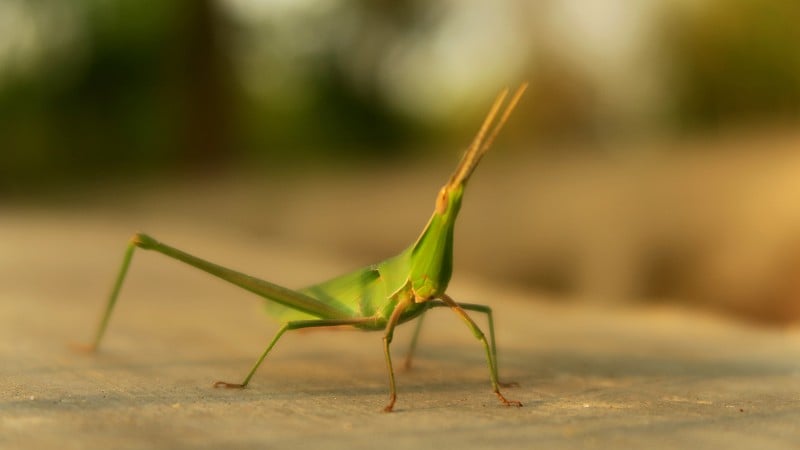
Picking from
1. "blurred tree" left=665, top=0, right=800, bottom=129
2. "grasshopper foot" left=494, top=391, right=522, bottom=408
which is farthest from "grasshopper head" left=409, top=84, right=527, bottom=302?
"blurred tree" left=665, top=0, right=800, bottom=129

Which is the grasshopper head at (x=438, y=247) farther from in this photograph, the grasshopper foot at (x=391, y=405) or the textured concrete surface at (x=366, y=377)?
the grasshopper foot at (x=391, y=405)

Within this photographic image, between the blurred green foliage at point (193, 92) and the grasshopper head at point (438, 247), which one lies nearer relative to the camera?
the grasshopper head at point (438, 247)

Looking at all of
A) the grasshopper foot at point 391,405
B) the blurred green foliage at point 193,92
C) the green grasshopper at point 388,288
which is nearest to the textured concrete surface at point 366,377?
the grasshopper foot at point 391,405

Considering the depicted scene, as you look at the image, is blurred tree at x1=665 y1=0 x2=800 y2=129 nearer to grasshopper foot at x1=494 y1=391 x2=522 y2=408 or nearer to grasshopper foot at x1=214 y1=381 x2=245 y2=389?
grasshopper foot at x1=494 y1=391 x2=522 y2=408

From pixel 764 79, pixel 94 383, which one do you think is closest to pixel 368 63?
pixel 764 79

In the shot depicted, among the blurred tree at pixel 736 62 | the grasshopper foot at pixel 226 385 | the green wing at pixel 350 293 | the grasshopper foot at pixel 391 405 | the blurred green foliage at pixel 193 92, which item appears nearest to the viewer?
the grasshopper foot at pixel 391 405

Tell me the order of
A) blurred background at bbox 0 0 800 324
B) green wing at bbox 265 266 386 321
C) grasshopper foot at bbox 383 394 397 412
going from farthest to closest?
blurred background at bbox 0 0 800 324 < green wing at bbox 265 266 386 321 < grasshopper foot at bbox 383 394 397 412

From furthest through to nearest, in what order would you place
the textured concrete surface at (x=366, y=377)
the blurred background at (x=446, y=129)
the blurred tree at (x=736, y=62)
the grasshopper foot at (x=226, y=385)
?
1. the blurred tree at (x=736, y=62)
2. the blurred background at (x=446, y=129)
3. the grasshopper foot at (x=226, y=385)
4. the textured concrete surface at (x=366, y=377)
